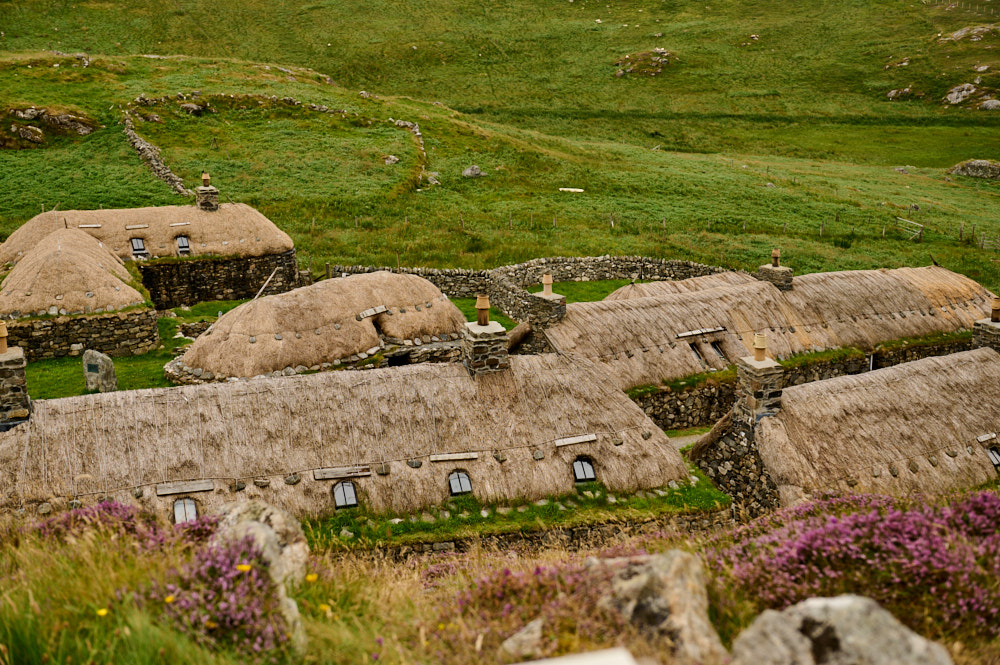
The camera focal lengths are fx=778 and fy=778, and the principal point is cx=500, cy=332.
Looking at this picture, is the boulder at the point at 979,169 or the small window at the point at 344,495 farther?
the boulder at the point at 979,169

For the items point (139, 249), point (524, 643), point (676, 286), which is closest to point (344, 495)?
point (524, 643)

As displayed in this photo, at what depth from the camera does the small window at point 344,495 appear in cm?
1641

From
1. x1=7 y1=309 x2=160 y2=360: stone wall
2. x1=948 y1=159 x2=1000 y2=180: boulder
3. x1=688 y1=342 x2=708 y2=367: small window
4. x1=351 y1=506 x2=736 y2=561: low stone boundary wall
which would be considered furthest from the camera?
x1=948 y1=159 x2=1000 y2=180: boulder

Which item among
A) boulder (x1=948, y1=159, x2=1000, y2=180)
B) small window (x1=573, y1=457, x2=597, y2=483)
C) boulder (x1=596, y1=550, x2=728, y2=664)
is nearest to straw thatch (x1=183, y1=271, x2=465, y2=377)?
small window (x1=573, y1=457, x2=597, y2=483)

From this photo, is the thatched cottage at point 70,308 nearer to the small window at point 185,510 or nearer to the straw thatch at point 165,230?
the straw thatch at point 165,230

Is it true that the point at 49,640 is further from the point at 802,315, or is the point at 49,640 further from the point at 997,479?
the point at 802,315

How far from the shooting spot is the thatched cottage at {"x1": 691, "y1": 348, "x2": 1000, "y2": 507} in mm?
17891

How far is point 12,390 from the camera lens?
16.0 meters

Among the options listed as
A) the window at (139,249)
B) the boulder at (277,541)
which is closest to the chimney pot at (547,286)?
the boulder at (277,541)

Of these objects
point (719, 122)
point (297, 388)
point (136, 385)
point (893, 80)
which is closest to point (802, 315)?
point (297, 388)

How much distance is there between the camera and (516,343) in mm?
27141

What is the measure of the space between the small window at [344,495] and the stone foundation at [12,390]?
6.61 meters

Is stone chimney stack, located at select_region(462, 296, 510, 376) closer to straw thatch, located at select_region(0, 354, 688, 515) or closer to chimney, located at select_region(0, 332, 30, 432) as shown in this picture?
straw thatch, located at select_region(0, 354, 688, 515)

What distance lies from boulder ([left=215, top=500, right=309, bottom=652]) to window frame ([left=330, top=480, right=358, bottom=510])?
19.0ft
